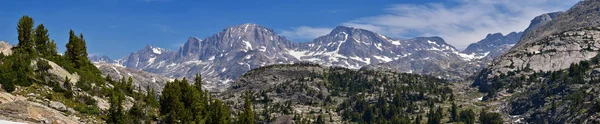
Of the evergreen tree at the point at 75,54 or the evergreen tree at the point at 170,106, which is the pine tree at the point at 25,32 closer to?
the evergreen tree at the point at 75,54

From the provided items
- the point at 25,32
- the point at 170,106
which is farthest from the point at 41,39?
the point at 170,106

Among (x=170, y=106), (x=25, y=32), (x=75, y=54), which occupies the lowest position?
(x=170, y=106)

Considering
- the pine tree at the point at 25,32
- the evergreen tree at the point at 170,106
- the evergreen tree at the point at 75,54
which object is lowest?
the evergreen tree at the point at 170,106

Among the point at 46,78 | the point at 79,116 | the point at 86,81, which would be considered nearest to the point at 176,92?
the point at 86,81

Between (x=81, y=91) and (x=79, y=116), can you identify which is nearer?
(x=79, y=116)

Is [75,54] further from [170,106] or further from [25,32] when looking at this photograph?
[170,106]

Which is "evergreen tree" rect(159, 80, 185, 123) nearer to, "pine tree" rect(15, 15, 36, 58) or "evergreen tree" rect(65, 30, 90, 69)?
"evergreen tree" rect(65, 30, 90, 69)

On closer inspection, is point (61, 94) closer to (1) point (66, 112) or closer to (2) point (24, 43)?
(1) point (66, 112)

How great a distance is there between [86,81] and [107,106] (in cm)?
721

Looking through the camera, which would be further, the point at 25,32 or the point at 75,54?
the point at 25,32

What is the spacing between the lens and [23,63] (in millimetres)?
60094

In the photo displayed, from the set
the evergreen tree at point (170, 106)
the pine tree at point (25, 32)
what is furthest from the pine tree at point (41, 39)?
the evergreen tree at point (170, 106)

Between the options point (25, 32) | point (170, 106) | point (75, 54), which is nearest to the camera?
point (170, 106)

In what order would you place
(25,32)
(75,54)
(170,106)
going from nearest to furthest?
(170,106)
(75,54)
(25,32)
